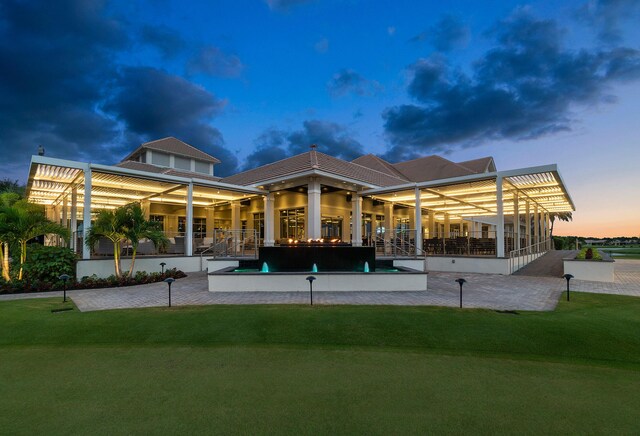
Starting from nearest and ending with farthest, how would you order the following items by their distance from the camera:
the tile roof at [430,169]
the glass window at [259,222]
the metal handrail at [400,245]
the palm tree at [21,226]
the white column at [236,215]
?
the palm tree at [21,226], the metal handrail at [400,245], the white column at [236,215], the glass window at [259,222], the tile roof at [430,169]

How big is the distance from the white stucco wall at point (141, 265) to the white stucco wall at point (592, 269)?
1772 centimetres

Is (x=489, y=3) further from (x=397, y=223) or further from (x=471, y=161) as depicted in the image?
(x=471, y=161)

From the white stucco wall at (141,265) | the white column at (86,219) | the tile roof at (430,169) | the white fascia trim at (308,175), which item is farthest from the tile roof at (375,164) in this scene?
the white column at (86,219)

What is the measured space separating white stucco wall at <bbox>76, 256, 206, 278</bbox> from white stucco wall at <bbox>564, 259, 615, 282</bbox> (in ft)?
58.1

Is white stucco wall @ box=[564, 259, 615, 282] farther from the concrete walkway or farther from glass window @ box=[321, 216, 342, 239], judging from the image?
glass window @ box=[321, 216, 342, 239]

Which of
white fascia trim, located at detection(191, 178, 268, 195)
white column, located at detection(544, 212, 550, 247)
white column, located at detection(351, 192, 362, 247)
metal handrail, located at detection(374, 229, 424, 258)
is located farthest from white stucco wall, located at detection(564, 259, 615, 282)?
white column, located at detection(544, 212, 550, 247)

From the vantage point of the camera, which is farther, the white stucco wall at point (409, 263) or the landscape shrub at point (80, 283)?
the white stucco wall at point (409, 263)

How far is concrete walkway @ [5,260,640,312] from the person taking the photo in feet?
26.2

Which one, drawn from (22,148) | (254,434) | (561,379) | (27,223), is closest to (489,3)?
(561,379)

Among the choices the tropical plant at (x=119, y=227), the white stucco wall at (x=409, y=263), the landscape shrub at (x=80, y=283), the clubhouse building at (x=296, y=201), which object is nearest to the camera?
the landscape shrub at (x=80, y=283)

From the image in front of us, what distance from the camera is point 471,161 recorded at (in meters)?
33.2

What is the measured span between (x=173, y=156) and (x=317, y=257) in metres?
24.0

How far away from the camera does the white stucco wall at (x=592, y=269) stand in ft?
40.1

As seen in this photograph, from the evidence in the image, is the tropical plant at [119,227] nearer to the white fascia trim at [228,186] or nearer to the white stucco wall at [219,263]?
the white stucco wall at [219,263]
